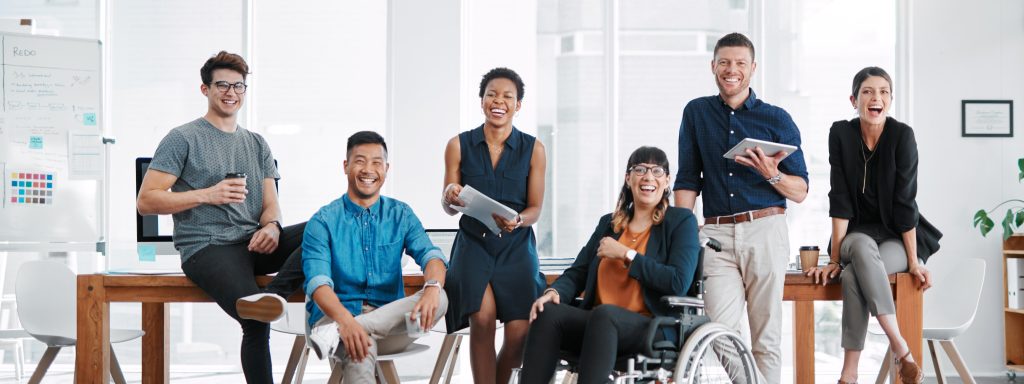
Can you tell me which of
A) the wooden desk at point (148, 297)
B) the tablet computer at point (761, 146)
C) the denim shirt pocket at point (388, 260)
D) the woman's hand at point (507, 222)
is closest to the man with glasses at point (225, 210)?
the wooden desk at point (148, 297)

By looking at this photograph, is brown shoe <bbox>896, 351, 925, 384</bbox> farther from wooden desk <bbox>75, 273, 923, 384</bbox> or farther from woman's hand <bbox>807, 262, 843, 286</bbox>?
woman's hand <bbox>807, 262, 843, 286</bbox>

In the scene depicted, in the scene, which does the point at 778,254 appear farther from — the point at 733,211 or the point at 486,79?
the point at 486,79

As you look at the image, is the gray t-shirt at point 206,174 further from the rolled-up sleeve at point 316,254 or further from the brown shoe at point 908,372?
the brown shoe at point 908,372

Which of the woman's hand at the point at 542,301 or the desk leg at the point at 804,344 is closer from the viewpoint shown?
the woman's hand at the point at 542,301

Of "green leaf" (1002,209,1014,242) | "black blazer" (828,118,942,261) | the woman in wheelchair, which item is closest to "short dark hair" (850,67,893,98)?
"black blazer" (828,118,942,261)

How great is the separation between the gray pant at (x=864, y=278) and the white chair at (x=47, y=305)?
279 centimetres

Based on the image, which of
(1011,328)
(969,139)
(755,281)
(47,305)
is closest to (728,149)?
(755,281)

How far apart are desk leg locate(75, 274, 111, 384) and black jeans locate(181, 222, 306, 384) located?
34 centimetres

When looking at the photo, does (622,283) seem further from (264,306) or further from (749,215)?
(264,306)

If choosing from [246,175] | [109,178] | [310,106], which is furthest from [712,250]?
[109,178]

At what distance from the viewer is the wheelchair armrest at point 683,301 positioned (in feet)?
9.09

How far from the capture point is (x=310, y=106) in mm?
5828

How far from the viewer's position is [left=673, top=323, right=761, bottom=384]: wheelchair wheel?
8.77 feet

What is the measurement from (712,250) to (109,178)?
4094 millimetres
